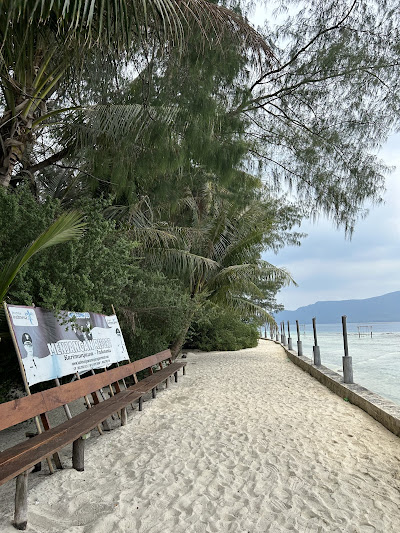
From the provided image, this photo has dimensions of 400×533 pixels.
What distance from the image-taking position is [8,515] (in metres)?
2.91

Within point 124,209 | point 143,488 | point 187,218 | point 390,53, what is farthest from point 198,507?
point 187,218

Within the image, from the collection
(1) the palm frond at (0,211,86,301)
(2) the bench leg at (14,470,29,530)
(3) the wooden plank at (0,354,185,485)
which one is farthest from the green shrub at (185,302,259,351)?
(2) the bench leg at (14,470,29,530)

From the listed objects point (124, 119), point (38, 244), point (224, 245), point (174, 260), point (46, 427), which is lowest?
point (46, 427)

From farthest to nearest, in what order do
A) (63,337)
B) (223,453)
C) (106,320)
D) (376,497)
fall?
1. (106,320)
2. (63,337)
3. (223,453)
4. (376,497)

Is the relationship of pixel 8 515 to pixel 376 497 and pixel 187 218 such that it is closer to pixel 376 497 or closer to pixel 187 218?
pixel 376 497

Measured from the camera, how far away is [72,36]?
348cm

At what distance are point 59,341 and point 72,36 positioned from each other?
3.10 m

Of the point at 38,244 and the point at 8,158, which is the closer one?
the point at 38,244

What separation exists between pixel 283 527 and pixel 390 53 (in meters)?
6.54

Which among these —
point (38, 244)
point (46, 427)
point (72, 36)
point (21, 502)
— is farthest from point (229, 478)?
point (72, 36)

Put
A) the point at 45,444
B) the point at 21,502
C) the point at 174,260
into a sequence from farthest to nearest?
the point at 174,260, the point at 45,444, the point at 21,502

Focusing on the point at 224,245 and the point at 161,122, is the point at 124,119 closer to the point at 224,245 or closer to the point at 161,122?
the point at 161,122

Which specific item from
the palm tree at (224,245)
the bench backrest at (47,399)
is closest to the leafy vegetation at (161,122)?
the bench backrest at (47,399)

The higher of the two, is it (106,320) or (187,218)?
(187,218)
